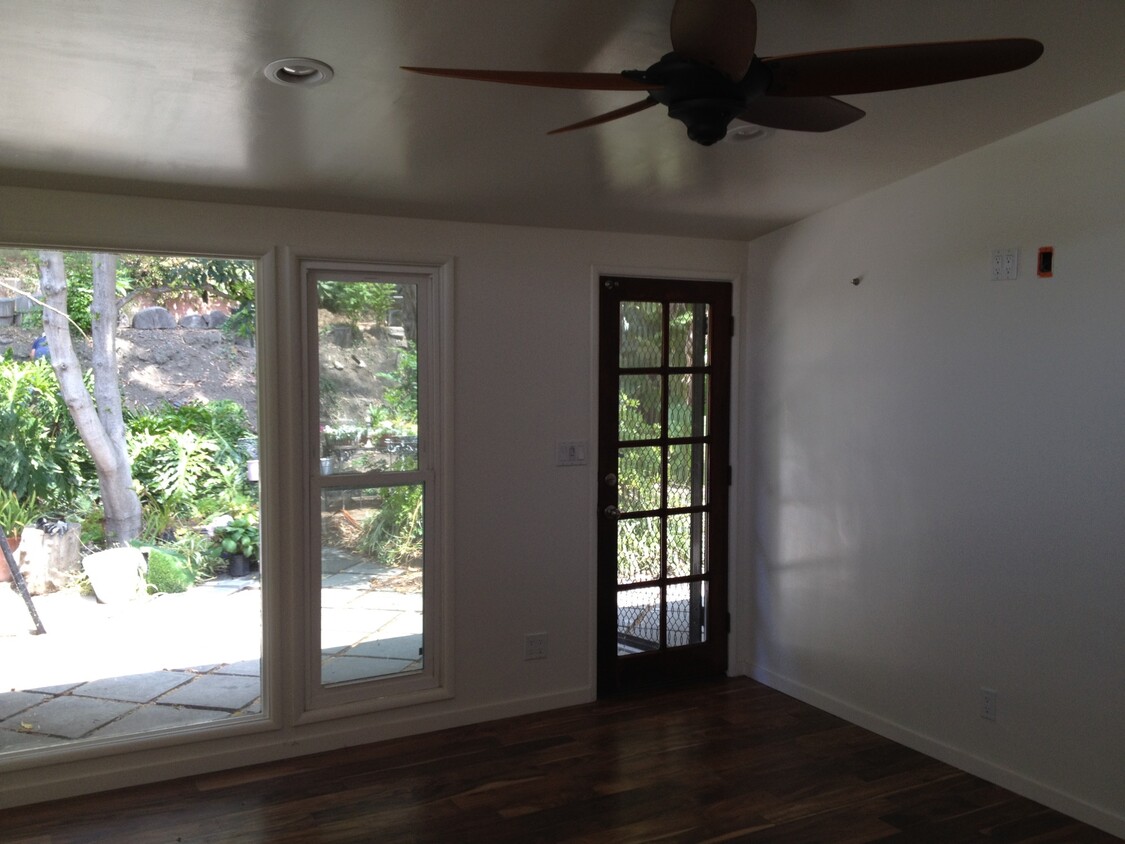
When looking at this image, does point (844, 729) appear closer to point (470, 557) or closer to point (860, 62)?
point (470, 557)

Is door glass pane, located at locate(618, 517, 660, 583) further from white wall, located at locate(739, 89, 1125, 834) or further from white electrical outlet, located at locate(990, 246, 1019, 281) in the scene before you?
white electrical outlet, located at locate(990, 246, 1019, 281)

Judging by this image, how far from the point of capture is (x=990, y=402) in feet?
9.95

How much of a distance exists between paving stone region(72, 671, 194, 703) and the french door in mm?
2351

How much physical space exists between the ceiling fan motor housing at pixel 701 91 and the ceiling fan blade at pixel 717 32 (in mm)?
29

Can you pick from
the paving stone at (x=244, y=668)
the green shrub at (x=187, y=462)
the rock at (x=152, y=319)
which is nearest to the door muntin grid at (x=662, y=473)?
the paving stone at (x=244, y=668)

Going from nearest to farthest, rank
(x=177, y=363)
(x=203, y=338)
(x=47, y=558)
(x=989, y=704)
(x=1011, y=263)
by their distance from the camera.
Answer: (x=1011, y=263) → (x=989, y=704) → (x=47, y=558) → (x=177, y=363) → (x=203, y=338)

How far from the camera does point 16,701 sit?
4.34 meters

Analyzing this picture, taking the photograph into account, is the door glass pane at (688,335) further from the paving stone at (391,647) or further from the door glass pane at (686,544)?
the paving stone at (391,647)

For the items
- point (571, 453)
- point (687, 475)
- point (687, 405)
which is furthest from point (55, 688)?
point (687, 405)

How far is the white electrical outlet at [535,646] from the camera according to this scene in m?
3.89

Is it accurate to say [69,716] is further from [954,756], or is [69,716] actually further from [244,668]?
[954,756]

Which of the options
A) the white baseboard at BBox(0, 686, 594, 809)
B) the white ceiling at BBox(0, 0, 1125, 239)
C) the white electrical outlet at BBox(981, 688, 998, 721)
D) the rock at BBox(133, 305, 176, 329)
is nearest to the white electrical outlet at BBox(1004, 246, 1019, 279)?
the white ceiling at BBox(0, 0, 1125, 239)

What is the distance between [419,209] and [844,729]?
2.81m

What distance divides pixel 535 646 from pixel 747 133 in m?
2.41
